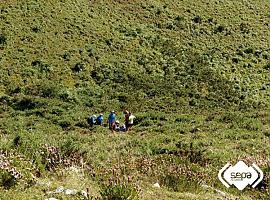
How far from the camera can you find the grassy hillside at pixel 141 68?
32000mm

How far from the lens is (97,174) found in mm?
9242

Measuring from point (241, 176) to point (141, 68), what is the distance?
117 ft

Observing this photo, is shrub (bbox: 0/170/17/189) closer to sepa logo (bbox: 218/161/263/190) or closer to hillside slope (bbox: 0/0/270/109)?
sepa logo (bbox: 218/161/263/190)

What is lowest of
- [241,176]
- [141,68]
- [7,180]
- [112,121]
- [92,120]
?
[141,68]

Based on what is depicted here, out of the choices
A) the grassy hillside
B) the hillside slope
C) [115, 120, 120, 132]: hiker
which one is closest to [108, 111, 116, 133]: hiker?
[115, 120, 120, 132]: hiker

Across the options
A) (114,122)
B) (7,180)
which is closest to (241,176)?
(7,180)

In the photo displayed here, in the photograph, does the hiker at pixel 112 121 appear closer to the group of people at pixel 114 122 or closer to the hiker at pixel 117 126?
the group of people at pixel 114 122

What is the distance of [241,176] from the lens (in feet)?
31.8

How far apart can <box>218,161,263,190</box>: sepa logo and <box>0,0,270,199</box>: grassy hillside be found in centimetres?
841

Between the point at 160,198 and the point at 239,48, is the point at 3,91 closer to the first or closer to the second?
the point at 239,48

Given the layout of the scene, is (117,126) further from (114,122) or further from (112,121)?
(112,121)

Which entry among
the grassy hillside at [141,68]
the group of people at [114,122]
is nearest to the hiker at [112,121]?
the group of people at [114,122]

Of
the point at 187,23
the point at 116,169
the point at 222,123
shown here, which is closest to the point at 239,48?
the point at 187,23

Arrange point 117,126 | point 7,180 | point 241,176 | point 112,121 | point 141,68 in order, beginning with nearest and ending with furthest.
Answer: point 7,180
point 241,176
point 112,121
point 117,126
point 141,68
